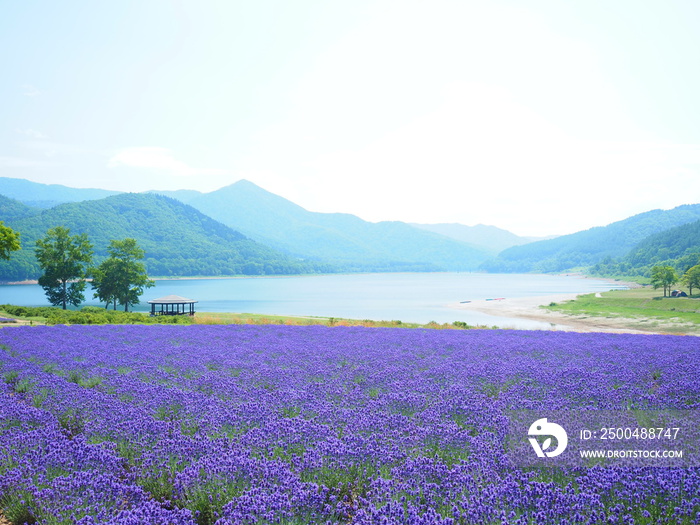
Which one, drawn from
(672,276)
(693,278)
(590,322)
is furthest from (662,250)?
(590,322)

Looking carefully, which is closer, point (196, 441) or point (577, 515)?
point (577, 515)

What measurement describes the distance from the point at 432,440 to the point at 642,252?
677 ft

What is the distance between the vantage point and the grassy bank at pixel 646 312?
37328 millimetres

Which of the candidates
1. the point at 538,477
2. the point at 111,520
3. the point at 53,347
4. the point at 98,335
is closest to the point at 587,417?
the point at 538,477

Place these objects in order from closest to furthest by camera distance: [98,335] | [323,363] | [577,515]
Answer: [577,515], [323,363], [98,335]

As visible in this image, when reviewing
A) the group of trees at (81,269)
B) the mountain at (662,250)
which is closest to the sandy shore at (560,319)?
the group of trees at (81,269)

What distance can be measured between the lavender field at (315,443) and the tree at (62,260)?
4373 cm

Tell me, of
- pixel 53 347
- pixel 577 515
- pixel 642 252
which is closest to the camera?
pixel 577 515

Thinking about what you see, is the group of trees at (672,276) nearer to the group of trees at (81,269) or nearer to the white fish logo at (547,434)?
the group of trees at (81,269)

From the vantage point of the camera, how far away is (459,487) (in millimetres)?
4250

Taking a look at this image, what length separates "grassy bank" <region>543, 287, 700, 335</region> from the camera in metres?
37.3

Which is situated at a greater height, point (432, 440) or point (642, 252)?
point (642, 252)

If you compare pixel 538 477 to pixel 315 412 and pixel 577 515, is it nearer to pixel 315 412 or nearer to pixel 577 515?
pixel 577 515

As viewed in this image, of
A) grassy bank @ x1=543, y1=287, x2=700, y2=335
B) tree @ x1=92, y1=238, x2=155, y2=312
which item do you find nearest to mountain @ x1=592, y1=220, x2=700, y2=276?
grassy bank @ x1=543, y1=287, x2=700, y2=335
